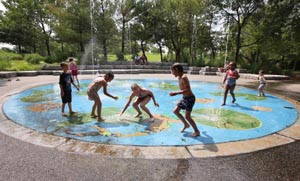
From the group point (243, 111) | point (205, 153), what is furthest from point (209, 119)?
point (205, 153)

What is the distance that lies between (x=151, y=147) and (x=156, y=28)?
79.1 feet

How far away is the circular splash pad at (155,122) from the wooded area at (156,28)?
1408 centimetres

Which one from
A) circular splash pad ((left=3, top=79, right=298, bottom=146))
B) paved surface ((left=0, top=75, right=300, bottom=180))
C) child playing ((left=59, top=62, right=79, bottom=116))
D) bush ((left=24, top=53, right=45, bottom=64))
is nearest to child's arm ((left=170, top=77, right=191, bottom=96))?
circular splash pad ((left=3, top=79, right=298, bottom=146))

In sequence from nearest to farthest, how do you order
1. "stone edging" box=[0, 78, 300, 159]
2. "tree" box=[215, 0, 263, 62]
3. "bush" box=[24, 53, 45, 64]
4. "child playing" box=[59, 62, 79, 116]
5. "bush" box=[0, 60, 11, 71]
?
"stone edging" box=[0, 78, 300, 159], "child playing" box=[59, 62, 79, 116], "bush" box=[0, 60, 11, 71], "tree" box=[215, 0, 263, 62], "bush" box=[24, 53, 45, 64]

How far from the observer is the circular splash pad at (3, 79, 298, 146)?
4262mm

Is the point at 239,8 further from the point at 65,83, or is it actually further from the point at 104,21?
the point at 65,83

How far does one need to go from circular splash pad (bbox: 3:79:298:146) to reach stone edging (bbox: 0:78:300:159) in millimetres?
238

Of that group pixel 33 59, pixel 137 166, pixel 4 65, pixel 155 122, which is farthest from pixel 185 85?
pixel 33 59

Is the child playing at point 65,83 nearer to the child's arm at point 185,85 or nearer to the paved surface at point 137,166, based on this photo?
the paved surface at point 137,166

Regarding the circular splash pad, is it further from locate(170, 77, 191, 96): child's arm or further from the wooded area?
the wooded area

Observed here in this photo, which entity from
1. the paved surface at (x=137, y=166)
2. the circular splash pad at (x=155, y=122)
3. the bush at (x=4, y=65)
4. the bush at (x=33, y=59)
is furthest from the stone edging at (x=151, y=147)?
the bush at (x=33, y=59)

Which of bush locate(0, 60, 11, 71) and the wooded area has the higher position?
the wooded area

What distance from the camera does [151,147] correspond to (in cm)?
371

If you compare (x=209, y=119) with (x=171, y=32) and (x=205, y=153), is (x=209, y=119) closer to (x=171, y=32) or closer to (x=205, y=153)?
(x=205, y=153)
